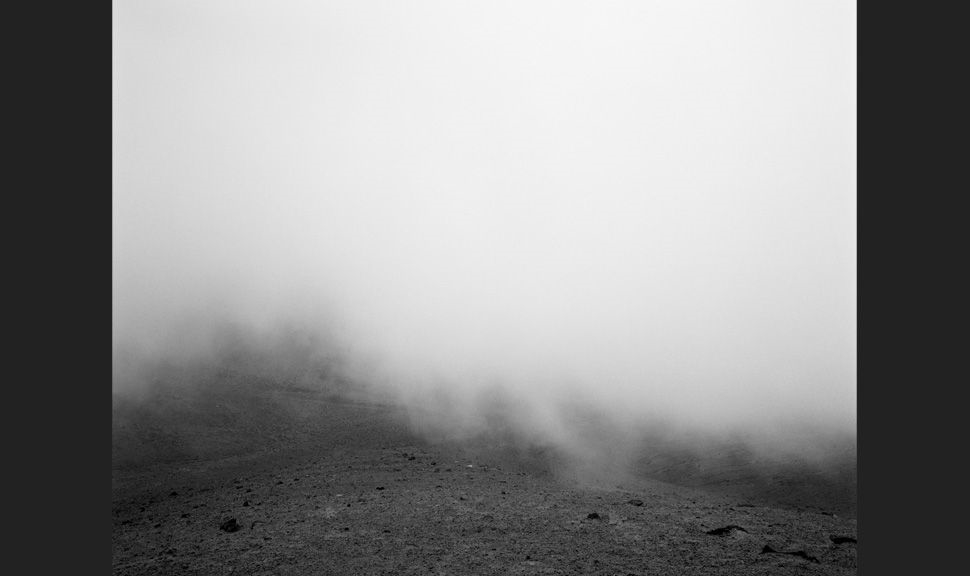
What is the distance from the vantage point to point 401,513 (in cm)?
1221

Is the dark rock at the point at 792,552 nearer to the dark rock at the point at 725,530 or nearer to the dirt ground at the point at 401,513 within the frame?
the dirt ground at the point at 401,513

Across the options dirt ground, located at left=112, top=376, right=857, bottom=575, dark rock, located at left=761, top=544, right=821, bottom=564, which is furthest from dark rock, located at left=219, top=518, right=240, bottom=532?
dark rock, located at left=761, top=544, right=821, bottom=564

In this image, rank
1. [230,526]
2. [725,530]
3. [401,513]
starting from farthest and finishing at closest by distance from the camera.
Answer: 1. [401,513]
2. [230,526]
3. [725,530]

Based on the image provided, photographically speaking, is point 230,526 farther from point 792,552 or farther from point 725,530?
point 792,552

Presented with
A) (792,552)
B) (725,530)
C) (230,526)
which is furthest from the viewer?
(230,526)

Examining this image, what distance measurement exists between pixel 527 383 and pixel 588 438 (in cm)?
428

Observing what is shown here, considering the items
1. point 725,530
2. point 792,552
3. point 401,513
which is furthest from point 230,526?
point 792,552

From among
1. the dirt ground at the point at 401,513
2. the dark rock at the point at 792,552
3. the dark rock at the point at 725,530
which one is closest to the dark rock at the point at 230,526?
the dirt ground at the point at 401,513

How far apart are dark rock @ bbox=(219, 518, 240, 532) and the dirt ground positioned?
0.05m

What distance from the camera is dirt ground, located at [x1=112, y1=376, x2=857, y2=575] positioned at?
1022cm

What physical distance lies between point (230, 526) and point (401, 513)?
3.24 metres

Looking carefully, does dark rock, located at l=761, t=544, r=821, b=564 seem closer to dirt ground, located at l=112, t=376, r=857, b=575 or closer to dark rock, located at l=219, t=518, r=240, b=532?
dirt ground, located at l=112, t=376, r=857, b=575

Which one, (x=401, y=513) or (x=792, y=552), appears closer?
(x=792, y=552)

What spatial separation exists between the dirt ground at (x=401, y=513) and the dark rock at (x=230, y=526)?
51 millimetres
